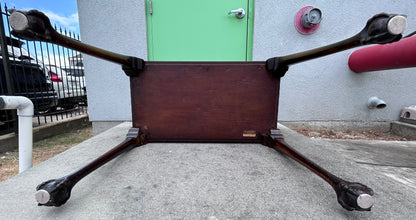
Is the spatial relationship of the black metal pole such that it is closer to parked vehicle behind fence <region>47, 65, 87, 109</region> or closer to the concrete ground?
parked vehicle behind fence <region>47, 65, 87, 109</region>

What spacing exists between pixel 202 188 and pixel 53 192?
41 cm

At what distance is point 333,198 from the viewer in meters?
0.49

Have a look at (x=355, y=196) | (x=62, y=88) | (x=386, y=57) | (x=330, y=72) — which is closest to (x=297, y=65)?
(x=330, y=72)

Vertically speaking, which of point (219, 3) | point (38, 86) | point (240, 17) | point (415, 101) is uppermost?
point (219, 3)

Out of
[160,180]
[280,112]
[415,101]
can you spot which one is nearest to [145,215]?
[160,180]

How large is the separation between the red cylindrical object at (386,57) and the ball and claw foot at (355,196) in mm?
1290

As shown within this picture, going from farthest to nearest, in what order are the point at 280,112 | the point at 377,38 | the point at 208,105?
the point at 280,112 < the point at 208,105 < the point at 377,38

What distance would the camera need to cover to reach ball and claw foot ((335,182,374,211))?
36 centimetres

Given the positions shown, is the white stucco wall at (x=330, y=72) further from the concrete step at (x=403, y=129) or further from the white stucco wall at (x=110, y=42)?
the white stucco wall at (x=110, y=42)

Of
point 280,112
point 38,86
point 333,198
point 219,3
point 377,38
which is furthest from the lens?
point 38,86

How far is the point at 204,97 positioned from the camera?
889 mm

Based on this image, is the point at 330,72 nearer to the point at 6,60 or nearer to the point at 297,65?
the point at 297,65

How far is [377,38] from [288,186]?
1.62 feet

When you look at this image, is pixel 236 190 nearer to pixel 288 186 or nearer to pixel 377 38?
pixel 288 186
